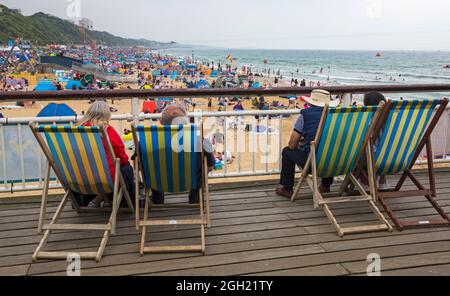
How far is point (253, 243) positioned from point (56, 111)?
273 cm

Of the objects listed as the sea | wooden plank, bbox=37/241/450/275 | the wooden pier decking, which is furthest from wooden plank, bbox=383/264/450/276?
the sea

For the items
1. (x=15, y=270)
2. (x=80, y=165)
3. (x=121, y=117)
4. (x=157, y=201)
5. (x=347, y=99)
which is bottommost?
(x=15, y=270)

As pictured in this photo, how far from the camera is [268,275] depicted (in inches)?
101

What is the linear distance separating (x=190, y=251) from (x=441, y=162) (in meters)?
3.76

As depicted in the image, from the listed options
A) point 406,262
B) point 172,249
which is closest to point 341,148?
point 406,262

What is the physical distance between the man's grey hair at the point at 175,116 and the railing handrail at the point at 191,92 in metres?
0.92

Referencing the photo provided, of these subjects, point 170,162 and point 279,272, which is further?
point 170,162

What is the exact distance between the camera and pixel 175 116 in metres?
3.28

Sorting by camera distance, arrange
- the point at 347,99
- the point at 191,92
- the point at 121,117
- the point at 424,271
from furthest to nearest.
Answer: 1. the point at 347,99
2. the point at 191,92
3. the point at 121,117
4. the point at 424,271

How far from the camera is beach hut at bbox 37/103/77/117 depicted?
4352 millimetres

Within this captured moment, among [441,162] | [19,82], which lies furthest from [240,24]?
[441,162]

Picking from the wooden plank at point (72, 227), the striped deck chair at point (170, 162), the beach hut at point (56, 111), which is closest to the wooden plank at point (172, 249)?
the striped deck chair at point (170, 162)

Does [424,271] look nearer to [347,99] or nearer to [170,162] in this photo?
[170,162]

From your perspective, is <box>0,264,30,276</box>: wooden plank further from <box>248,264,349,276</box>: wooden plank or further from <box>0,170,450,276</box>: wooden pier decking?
<box>248,264,349,276</box>: wooden plank
